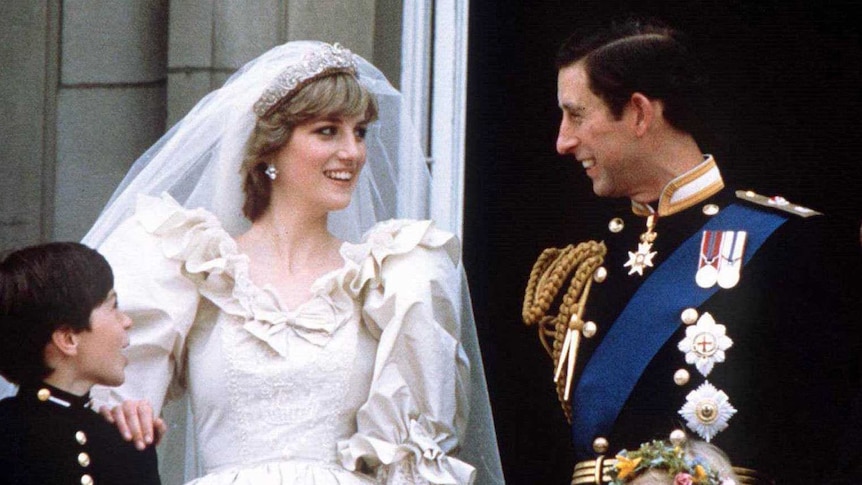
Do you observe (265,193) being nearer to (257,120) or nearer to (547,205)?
(257,120)

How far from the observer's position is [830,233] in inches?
205

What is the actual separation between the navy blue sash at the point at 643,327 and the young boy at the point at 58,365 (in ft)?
3.41

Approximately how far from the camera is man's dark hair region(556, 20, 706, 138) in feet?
17.6

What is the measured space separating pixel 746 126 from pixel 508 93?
0.73 m

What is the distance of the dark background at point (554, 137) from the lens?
6.72m

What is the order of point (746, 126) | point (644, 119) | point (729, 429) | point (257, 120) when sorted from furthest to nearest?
point (746, 126)
point (257, 120)
point (644, 119)
point (729, 429)

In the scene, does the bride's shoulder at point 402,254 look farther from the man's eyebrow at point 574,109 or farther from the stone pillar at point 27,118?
the stone pillar at point 27,118

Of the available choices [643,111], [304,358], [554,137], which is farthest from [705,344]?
[554,137]

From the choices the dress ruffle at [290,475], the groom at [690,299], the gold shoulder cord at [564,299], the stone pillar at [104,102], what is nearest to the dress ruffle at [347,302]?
the dress ruffle at [290,475]

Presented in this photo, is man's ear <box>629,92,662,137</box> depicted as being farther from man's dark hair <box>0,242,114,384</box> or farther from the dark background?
man's dark hair <box>0,242,114,384</box>

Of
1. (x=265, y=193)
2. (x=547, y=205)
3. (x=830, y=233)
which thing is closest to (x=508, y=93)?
(x=547, y=205)

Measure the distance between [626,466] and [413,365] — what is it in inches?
27.5

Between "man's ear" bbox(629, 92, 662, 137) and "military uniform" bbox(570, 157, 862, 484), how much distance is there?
157mm

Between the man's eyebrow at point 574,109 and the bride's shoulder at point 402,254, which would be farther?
the bride's shoulder at point 402,254
